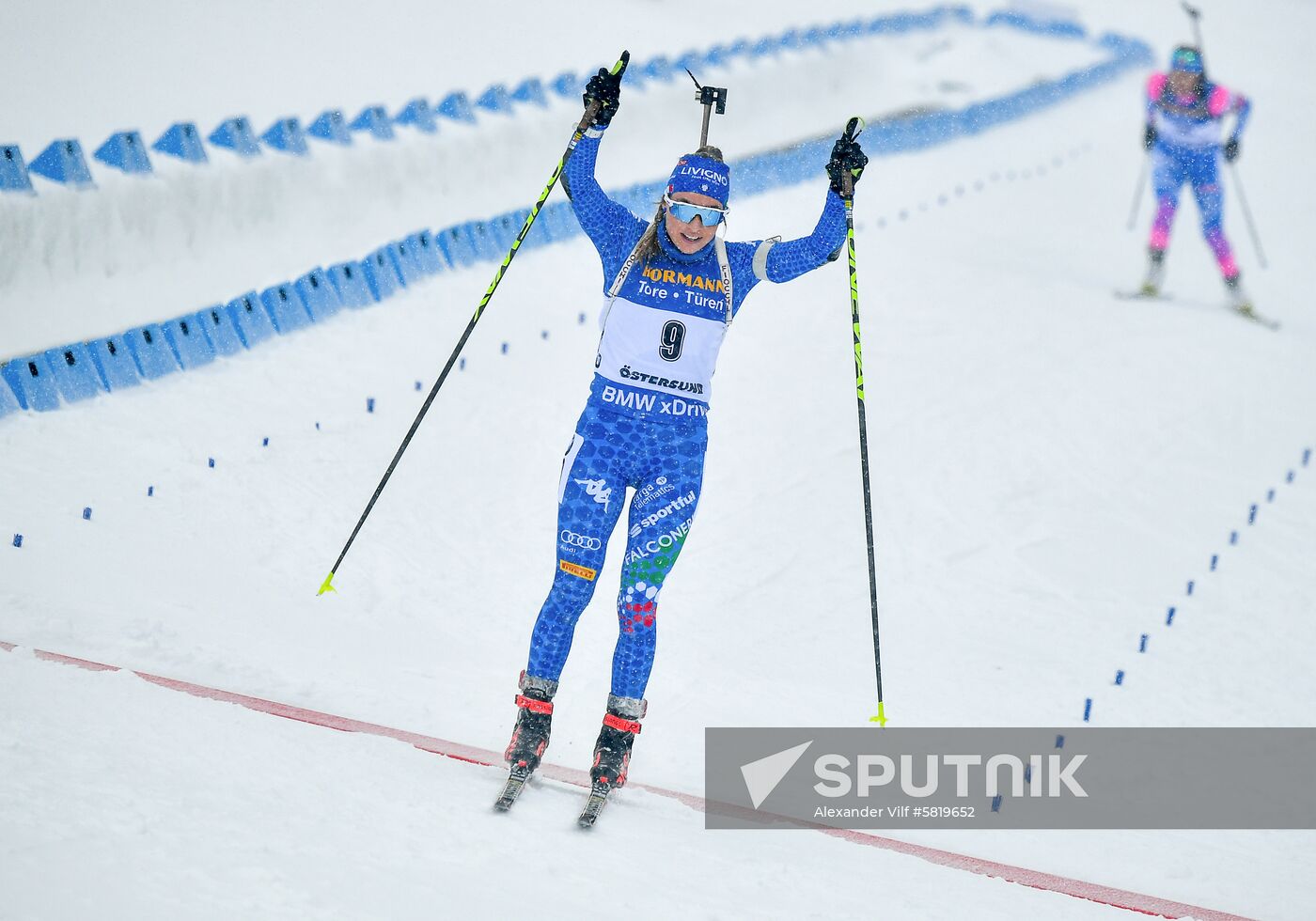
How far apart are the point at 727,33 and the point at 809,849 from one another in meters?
21.9

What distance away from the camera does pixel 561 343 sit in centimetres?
1016

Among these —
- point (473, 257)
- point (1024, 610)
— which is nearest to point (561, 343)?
point (473, 257)

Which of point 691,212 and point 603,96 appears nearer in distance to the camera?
point 691,212

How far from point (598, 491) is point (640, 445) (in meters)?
0.20

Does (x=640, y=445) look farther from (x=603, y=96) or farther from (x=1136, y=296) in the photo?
(x=1136, y=296)

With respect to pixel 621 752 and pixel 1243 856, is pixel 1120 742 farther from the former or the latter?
pixel 621 752

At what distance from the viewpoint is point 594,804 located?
169 inches

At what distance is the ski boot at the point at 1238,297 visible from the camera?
12617mm

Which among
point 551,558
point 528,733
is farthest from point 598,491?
point 551,558

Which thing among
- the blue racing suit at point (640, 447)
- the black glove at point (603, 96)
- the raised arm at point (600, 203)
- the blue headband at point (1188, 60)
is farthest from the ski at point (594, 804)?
the blue headband at point (1188, 60)

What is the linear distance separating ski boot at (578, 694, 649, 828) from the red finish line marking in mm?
238

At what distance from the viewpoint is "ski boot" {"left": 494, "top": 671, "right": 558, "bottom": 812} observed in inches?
170

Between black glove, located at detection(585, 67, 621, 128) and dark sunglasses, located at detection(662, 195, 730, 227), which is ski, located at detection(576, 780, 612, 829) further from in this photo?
black glove, located at detection(585, 67, 621, 128)

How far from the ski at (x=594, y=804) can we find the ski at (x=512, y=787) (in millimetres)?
203
